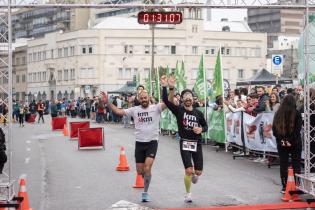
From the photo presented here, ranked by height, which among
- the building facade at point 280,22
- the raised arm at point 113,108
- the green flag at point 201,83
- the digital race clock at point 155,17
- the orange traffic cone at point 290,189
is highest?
the building facade at point 280,22

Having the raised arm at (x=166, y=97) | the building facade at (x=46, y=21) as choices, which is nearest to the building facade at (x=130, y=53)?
the building facade at (x=46, y=21)

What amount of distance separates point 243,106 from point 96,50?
81315 mm

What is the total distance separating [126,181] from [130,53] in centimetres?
8778

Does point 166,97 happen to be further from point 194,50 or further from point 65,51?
point 65,51

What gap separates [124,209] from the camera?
11.5 m

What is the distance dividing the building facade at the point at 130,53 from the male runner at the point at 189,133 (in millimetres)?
86251

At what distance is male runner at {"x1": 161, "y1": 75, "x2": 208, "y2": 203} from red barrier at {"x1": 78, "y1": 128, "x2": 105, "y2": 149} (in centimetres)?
1243

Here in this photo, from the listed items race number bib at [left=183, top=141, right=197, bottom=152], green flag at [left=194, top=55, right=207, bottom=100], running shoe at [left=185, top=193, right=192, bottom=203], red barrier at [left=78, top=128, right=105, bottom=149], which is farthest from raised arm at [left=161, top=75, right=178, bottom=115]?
green flag at [left=194, top=55, right=207, bottom=100]

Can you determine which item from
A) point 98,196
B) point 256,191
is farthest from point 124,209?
point 256,191

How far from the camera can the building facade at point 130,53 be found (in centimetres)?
10131

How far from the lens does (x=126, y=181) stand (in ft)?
50.3

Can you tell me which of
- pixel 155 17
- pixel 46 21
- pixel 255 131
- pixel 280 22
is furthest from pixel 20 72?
pixel 155 17

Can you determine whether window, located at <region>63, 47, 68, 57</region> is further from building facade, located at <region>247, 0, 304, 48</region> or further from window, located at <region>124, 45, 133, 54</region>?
building facade, located at <region>247, 0, 304, 48</region>

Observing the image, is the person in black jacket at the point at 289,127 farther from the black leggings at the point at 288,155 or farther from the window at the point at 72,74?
the window at the point at 72,74
